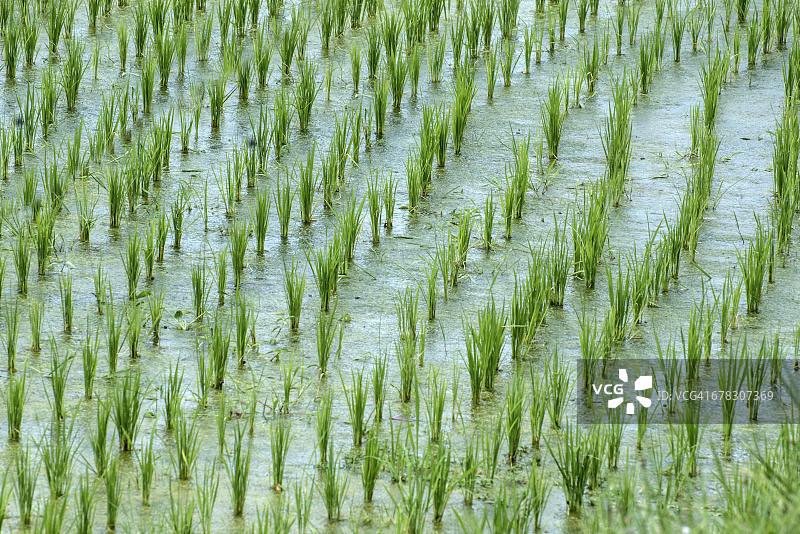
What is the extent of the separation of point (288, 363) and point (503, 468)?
2.61 ft

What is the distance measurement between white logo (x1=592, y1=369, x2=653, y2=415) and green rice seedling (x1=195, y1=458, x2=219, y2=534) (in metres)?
1.12

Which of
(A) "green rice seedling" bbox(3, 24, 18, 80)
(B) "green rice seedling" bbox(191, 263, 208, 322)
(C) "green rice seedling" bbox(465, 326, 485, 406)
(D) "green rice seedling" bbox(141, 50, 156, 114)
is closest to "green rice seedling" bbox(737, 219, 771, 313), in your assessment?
(C) "green rice seedling" bbox(465, 326, 485, 406)

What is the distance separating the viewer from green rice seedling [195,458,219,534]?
2.47m

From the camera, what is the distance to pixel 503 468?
110 inches

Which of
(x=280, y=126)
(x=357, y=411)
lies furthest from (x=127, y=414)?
(x=280, y=126)

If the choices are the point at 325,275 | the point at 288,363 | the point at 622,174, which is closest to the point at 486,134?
the point at 622,174

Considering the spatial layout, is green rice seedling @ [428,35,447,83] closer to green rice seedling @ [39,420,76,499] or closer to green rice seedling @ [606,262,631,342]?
green rice seedling @ [606,262,631,342]

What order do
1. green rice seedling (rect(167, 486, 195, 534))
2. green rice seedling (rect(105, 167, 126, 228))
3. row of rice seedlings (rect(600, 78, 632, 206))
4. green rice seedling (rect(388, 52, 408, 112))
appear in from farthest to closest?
green rice seedling (rect(388, 52, 408, 112)), row of rice seedlings (rect(600, 78, 632, 206)), green rice seedling (rect(105, 167, 126, 228)), green rice seedling (rect(167, 486, 195, 534))

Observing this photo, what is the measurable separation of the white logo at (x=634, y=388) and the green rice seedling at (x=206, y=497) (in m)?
1.12

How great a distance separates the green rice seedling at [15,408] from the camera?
2777mm

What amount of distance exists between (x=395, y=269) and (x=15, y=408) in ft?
4.81

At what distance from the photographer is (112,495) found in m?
2.51

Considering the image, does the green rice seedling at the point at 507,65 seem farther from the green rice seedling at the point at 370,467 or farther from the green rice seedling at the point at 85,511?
the green rice seedling at the point at 85,511

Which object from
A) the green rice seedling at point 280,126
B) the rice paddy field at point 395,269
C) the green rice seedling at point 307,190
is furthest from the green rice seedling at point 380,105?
the green rice seedling at point 307,190
